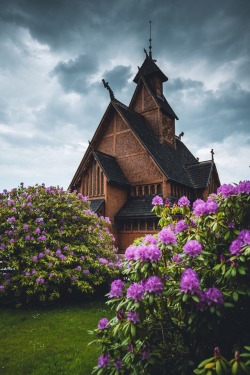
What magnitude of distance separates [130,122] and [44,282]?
15.0 metres

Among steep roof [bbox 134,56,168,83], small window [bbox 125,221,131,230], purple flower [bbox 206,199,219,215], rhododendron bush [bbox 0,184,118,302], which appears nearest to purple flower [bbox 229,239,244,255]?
purple flower [bbox 206,199,219,215]

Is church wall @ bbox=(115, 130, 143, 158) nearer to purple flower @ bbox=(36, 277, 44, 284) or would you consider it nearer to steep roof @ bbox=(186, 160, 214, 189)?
steep roof @ bbox=(186, 160, 214, 189)

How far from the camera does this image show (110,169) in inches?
768

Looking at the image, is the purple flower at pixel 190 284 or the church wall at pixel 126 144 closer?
the purple flower at pixel 190 284

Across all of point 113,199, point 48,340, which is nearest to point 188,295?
point 48,340

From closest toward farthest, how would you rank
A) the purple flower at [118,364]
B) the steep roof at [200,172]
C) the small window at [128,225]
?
the purple flower at [118,364], the small window at [128,225], the steep roof at [200,172]

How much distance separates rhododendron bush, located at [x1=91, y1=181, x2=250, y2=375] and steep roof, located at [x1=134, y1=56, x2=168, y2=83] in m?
24.0

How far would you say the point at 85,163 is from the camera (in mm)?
20625

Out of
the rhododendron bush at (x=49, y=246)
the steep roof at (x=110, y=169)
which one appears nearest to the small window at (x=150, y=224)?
the steep roof at (x=110, y=169)

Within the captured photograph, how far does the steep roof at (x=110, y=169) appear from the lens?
18.8 meters

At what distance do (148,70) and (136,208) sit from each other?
14.9m

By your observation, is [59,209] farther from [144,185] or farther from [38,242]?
[144,185]

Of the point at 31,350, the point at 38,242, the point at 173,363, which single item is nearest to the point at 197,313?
the point at 173,363

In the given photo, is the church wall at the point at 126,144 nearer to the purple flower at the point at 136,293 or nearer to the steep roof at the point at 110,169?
the steep roof at the point at 110,169
